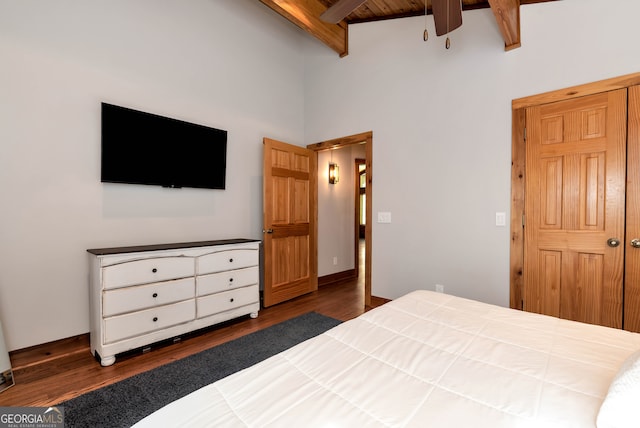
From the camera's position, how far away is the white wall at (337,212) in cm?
464

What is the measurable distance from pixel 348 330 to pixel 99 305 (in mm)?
2000

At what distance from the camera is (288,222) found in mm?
3807

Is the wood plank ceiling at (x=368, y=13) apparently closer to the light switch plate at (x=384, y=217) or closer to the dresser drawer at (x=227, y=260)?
the light switch plate at (x=384, y=217)

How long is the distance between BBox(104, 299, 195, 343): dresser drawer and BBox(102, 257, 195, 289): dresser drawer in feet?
0.84

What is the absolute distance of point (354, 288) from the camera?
14.5 ft

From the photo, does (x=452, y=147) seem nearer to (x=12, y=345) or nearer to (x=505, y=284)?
(x=505, y=284)

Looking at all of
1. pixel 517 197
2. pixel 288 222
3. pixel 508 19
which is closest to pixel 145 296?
pixel 288 222

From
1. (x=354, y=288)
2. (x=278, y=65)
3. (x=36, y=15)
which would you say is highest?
(x=278, y=65)

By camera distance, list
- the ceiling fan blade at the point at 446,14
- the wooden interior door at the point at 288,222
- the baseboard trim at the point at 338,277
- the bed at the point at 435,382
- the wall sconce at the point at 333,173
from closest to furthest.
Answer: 1. the bed at the point at 435,382
2. the ceiling fan blade at the point at 446,14
3. the wooden interior door at the point at 288,222
4. the baseboard trim at the point at 338,277
5. the wall sconce at the point at 333,173

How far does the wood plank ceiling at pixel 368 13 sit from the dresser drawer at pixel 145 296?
9.34 ft

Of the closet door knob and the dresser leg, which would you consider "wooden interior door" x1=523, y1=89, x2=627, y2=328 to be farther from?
the dresser leg

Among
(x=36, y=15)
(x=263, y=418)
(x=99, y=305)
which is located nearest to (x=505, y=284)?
(x=263, y=418)

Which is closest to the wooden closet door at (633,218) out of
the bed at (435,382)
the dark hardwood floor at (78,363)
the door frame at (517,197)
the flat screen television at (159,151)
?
the door frame at (517,197)

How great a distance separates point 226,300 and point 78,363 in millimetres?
1194
